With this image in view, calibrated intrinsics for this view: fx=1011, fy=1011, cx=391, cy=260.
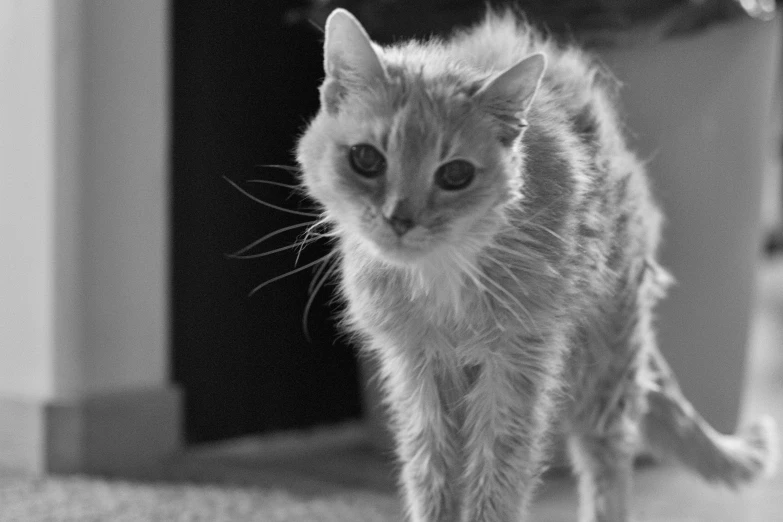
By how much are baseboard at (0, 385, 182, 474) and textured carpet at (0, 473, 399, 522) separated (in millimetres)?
73

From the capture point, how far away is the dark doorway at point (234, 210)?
2.45 m

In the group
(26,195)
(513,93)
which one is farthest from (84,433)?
(513,93)

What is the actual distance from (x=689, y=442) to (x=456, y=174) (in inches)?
35.3

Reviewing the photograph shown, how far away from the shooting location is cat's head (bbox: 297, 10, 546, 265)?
1285mm

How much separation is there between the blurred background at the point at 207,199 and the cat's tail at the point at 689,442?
51 centimetres

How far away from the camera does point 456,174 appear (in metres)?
1.31

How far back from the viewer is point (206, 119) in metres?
2.46

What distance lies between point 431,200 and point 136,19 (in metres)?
1.24

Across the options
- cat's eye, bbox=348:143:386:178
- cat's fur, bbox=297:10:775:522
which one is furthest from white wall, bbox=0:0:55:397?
cat's eye, bbox=348:143:386:178

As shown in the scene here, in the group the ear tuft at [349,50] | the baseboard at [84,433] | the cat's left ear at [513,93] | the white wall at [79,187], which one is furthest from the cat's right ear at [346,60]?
the baseboard at [84,433]

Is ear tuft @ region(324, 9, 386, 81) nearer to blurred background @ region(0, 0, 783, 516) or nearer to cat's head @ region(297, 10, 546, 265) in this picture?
cat's head @ region(297, 10, 546, 265)

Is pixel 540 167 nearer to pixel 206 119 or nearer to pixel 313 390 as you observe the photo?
pixel 206 119

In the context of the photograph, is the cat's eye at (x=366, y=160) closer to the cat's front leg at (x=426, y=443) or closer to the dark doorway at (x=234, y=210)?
the cat's front leg at (x=426, y=443)

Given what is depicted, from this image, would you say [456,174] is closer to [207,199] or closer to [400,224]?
[400,224]
